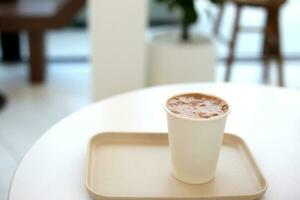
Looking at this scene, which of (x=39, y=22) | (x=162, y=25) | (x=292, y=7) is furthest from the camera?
(x=292, y=7)

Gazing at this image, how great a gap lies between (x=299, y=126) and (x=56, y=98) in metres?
1.81

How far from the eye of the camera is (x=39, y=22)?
2.84m

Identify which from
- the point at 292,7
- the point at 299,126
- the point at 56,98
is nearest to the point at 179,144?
the point at 299,126

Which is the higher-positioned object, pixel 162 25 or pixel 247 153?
pixel 247 153

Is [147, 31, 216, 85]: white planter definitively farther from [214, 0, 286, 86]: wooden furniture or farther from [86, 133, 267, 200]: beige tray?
[86, 133, 267, 200]: beige tray

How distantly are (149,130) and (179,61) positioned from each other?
1271 millimetres

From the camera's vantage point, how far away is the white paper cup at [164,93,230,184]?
0.98m

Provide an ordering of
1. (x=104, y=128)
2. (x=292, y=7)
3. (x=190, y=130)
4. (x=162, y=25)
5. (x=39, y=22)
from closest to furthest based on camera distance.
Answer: (x=190, y=130), (x=104, y=128), (x=39, y=22), (x=162, y=25), (x=292, y=7)

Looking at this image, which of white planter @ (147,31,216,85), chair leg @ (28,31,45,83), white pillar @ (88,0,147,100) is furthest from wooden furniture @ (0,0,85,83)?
white planter @ (147,31,216,85)

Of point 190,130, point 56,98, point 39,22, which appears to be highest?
point 190,130

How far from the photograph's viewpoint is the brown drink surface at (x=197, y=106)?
1008 mm

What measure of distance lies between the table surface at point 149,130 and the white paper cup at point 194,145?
14 cm

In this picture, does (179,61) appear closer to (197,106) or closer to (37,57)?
(37,57)

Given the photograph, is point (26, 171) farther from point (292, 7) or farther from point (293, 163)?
A: point (292, 7)
